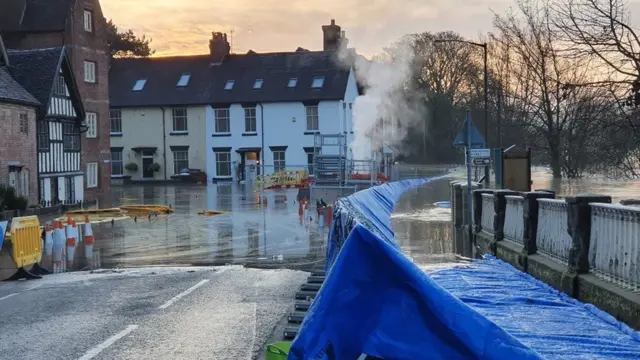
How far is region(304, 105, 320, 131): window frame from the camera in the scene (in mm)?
57700

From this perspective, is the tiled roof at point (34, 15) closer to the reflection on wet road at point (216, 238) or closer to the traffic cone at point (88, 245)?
the reflection on wet road at point (216, 238)

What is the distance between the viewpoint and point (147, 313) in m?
9.72

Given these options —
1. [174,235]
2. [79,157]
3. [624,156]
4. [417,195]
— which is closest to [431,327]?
[624,156]

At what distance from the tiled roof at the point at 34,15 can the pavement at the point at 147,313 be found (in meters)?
34.2

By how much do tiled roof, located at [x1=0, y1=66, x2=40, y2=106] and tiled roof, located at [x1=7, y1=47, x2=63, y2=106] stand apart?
1230 millimetres

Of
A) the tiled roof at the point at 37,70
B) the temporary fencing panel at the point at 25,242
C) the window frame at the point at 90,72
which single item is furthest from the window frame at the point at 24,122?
the temporary fencing panel at the point at 25,242

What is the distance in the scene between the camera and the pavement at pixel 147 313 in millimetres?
7785

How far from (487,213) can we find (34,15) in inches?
1509

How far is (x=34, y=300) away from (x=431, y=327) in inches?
338

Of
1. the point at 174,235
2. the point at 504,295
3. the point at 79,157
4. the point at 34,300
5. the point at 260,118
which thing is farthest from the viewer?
the point at 260,118

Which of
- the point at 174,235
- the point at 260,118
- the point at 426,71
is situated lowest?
the point at 174,235

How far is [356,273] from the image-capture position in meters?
4.25

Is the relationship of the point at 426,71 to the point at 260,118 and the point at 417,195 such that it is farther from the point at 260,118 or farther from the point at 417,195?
the point at 417,195

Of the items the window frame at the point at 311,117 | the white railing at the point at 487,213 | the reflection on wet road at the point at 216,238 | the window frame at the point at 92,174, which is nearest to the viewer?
the white railing at the point at 487,213
